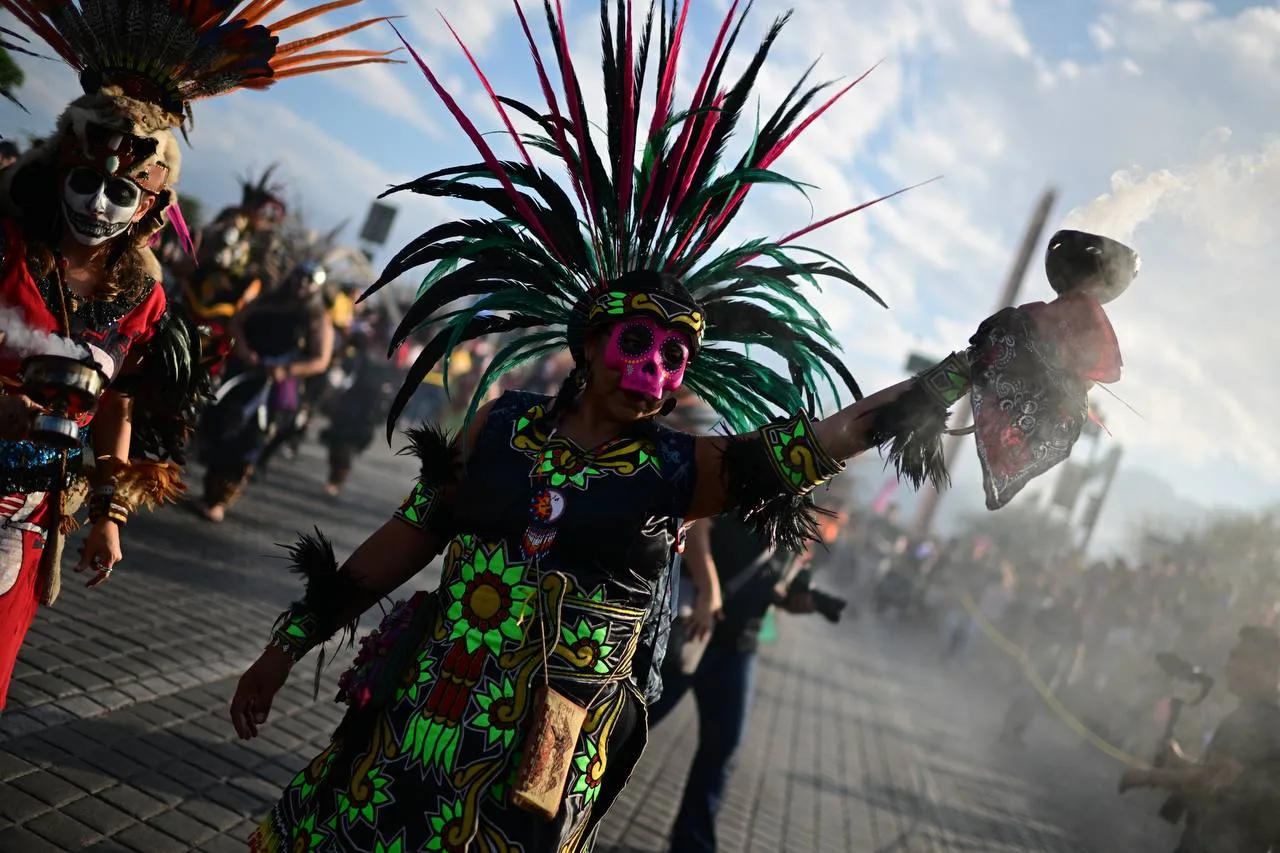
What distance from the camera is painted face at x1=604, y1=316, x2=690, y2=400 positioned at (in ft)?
8.09

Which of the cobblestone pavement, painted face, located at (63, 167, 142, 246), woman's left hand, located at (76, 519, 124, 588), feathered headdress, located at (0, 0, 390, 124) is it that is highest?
feathered headdress, located at (0, 0, 390, 124)

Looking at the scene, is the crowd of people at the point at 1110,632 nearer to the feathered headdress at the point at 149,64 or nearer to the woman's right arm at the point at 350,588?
the woman's right arm at the point at 350,588

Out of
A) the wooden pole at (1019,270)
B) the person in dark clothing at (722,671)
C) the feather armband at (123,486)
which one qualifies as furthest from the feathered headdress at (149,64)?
the wooden pole at (1019,270)

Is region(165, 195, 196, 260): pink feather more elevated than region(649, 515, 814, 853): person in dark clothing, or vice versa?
region(165, 195, 196, 260): pink feather

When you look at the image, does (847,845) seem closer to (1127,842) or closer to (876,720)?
(1127,842)

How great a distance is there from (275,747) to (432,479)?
8.68 ft

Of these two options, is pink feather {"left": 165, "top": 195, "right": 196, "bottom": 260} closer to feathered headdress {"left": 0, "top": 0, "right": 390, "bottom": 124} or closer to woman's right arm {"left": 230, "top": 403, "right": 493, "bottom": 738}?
feathered headdress {"left": 0, "top": 0, "right": 390, "bottom": 124}

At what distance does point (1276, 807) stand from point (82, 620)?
613cm

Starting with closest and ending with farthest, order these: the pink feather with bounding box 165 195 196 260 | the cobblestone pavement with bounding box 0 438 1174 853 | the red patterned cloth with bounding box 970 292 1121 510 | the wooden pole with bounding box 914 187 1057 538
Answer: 1. the red patterned cloth with bounding box 970 292 1121 510
2. the pink feather with bounding box 165 195 196 260
3. the cobblestone pavement with bounding box 0 438 1174 853
4. the wooden pole with bounding box 914 187 1057 538

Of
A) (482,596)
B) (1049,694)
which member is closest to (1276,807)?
(482,596)

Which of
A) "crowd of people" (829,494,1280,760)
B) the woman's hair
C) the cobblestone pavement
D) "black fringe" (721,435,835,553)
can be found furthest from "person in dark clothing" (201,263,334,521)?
"crowd of people" (829,494,1280,760)

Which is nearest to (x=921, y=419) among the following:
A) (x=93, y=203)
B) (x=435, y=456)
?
(x=435, y=456)

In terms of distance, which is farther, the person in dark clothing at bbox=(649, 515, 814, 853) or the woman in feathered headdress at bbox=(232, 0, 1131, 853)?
the person in dark clothing at bbox=(649, 515, 814, 853)

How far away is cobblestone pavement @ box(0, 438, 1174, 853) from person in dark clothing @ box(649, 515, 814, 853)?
0.65 meters
